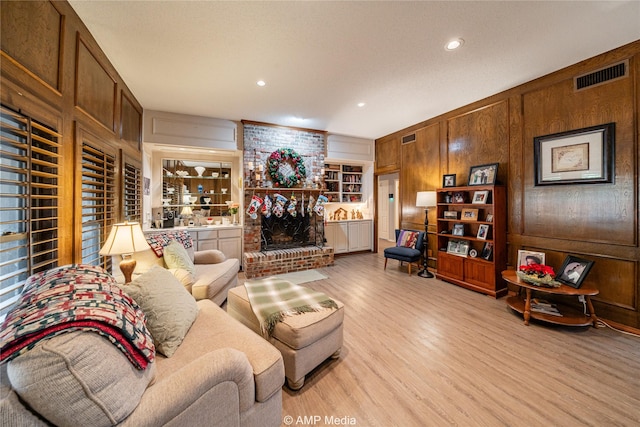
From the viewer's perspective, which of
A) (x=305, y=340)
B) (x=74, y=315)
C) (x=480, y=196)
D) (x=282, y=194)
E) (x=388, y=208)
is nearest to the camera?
(x=74, y=315)

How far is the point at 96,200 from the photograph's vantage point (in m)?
2.43

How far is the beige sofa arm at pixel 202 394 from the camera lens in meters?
0.91

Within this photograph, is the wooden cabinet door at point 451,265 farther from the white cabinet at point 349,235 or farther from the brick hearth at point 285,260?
the white cabinet at point 349,235

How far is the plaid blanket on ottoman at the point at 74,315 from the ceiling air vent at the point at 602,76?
178 inches

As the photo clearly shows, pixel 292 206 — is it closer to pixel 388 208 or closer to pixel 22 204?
pixel 22 204

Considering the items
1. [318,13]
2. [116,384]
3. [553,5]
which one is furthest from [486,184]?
[116,384]

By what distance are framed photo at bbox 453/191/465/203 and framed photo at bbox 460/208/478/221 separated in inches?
6.4

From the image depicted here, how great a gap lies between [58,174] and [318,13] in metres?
2.31

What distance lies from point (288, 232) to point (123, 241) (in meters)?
3.17

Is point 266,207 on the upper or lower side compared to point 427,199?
lower

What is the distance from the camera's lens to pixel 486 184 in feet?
11.5

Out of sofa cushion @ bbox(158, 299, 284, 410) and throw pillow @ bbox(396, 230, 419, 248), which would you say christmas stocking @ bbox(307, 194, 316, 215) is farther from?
sofa cushion @ bbox(158, 299, 284, 410)

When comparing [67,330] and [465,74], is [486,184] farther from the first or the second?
[67,330]

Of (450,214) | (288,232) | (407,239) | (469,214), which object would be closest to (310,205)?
(288,232)
